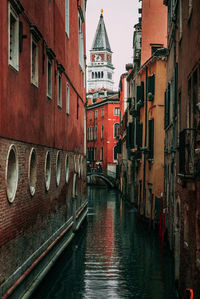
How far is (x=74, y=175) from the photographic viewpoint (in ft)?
76.3


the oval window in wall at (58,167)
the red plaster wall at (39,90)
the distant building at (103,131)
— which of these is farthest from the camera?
the distant building at (103,131)

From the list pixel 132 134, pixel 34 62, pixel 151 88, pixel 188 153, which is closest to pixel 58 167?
pixel 34 62

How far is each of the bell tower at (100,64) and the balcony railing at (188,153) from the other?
142117 millimetres

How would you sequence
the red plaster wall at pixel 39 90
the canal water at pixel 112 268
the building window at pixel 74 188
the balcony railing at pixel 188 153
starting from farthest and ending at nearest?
the building window at pixel 74 188, the canal water at pixel 112 268, the red plaster wall at pixel 39 90, the balcony railing at pixel 188 153

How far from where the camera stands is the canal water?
13148 mm

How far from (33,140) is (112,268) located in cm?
588

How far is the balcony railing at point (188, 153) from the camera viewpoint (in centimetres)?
910

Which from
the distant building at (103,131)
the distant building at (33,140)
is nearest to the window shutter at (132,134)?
the distant building at (33,140)

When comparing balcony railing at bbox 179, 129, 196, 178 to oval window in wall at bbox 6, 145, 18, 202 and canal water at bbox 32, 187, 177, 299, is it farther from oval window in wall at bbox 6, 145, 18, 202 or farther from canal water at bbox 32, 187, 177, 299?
canal water at bbox 32, 187, 177, 299

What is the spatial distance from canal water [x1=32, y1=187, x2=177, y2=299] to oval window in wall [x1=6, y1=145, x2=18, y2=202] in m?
3.13

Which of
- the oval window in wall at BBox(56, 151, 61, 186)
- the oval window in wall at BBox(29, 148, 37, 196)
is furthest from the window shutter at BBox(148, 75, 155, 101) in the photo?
the oval window in wall at BBox(29, 148, 37, 196)

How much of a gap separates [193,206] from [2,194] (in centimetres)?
357

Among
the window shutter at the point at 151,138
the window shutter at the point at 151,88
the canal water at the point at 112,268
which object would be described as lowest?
the canal water at the point at 112,268

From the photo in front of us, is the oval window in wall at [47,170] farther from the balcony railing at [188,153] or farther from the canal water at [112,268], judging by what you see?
the balcony railing at [188,153]
